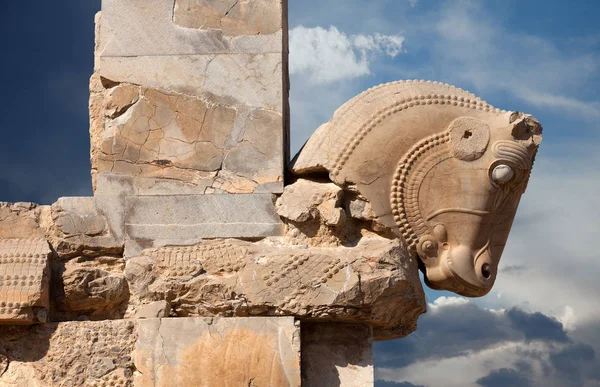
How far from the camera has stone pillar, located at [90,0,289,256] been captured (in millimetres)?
6570

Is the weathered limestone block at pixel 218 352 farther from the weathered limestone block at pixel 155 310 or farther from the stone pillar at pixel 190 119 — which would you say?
the stone pillar at pixel 190 119

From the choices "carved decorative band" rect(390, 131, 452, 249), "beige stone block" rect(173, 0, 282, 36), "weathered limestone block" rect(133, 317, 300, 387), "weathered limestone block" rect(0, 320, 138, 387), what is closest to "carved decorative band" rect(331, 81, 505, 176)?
"carved decorative band" rect(390, 131, 452, 249)

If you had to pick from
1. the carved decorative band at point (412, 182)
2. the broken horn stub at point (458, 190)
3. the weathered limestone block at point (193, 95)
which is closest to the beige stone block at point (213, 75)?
the weathered limestone block at point (193, 95)

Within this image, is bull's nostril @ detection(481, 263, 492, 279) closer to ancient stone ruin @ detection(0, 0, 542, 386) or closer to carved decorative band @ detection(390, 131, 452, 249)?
ancient stone ruin @ detection(0, 0, 542, 386)

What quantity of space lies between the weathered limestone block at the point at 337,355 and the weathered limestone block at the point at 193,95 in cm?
94

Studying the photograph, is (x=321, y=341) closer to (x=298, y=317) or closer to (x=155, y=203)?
(x=298, y=317)

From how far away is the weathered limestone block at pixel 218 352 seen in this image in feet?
19.9

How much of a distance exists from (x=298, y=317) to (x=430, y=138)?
1.39 meters

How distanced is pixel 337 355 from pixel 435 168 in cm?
130

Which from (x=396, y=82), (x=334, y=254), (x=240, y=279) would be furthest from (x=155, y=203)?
(x=396, y=82)

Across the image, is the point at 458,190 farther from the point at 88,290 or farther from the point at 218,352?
the point at 88,290

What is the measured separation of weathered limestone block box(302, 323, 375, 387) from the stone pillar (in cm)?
69

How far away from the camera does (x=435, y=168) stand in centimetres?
657

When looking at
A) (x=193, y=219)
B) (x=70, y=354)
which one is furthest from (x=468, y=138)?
(x=70, y=354)
